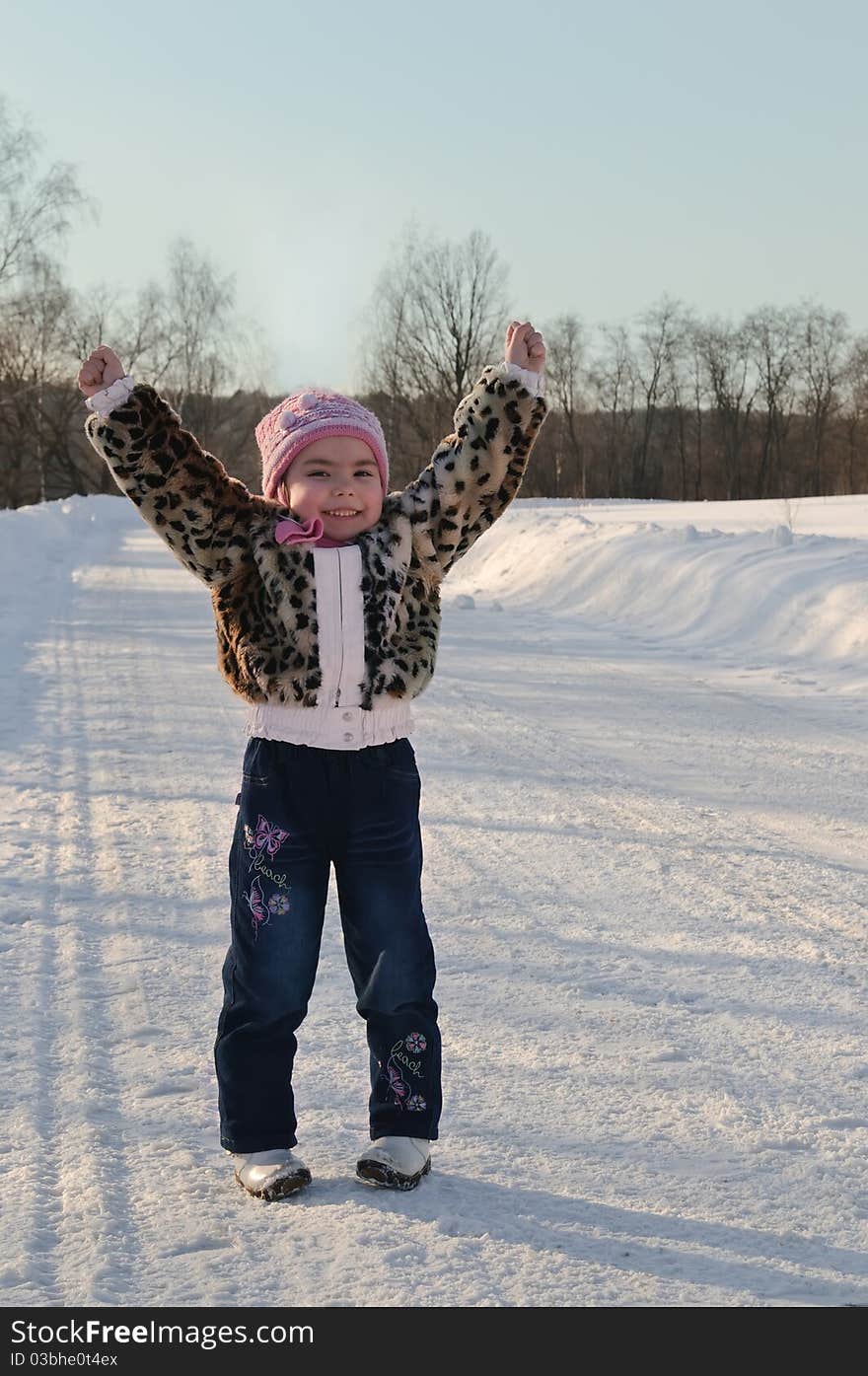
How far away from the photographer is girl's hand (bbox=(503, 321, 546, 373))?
278 cm

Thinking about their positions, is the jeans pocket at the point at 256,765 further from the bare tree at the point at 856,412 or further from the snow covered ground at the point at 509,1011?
the bare tree at the point at 856,412

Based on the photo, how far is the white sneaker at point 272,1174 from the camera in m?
2.55

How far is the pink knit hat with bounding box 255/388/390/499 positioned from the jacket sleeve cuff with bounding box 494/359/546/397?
10.8 inches

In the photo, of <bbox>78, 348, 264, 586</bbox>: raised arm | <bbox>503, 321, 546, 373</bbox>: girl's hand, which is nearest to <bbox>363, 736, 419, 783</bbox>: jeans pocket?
<bbox>78, 348, 264, 586</bbox>: raised arm

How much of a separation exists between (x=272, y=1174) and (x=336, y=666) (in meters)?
0.92

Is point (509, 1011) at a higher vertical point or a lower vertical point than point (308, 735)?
lower

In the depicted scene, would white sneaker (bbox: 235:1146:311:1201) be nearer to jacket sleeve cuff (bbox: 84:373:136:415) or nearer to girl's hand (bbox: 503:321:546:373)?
jacket sleeve cuff (bbox: 84:373:136:415)

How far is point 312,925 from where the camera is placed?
2643mm

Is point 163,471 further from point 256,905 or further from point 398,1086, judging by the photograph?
point 398,1086

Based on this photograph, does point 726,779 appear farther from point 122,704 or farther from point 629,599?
point 629,599

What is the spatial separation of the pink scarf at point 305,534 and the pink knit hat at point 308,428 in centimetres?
13

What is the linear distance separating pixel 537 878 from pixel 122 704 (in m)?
3.75

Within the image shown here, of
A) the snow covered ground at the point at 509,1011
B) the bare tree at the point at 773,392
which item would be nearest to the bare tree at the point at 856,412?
the bare tree at the point at 773,392

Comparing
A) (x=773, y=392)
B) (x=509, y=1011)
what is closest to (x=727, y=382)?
(x=773, y=392)
